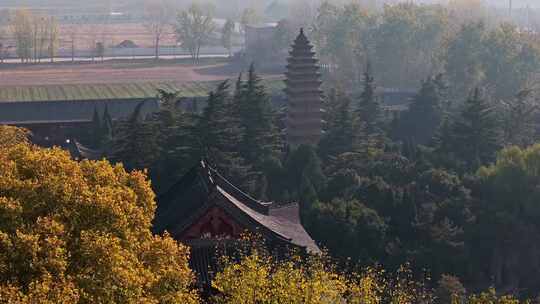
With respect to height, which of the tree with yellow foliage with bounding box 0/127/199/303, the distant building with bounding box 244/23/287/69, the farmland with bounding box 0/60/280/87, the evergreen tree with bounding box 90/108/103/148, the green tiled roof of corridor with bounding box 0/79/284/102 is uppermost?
the tree with yellow foliage with bounding box 0/127/199/303

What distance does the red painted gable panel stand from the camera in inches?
1292

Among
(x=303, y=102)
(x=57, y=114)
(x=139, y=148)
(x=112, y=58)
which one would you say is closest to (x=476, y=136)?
(x=303, y=102)

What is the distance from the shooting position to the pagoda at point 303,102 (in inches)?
2491

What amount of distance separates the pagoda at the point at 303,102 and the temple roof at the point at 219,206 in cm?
2306

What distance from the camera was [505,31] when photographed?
9362cm

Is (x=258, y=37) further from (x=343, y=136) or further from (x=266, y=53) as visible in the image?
(x=343, y=136)

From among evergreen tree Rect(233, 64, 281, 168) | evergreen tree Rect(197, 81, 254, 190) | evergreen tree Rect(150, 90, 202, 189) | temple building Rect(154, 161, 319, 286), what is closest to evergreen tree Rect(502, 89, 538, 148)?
evergreen tree Rect(233, 64, 281, 168)

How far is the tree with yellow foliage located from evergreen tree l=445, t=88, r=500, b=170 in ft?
111

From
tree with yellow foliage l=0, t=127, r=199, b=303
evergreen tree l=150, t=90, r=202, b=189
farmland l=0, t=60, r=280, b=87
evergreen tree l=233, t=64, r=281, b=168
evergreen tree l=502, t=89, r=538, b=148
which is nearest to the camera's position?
tree with yellow foliage l=0, t=127, r=199, b=303

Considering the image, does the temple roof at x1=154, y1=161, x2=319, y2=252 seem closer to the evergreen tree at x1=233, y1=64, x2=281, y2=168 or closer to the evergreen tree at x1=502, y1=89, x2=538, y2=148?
the evergreen tree at x1=233, y1=64, x2=281, y2=168

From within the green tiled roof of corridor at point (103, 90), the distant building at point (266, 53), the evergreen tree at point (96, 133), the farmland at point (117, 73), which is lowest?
the green tiled roof of corridor at point (103, 90)

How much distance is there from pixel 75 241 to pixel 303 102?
4220 centimetres

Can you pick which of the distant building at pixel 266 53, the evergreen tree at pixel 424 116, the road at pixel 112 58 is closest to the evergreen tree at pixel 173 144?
the evergreen tree at pixel 424 116

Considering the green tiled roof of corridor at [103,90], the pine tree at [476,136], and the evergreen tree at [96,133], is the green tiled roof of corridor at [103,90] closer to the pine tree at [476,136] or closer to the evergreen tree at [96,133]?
the evergreen tree at [96,133]
